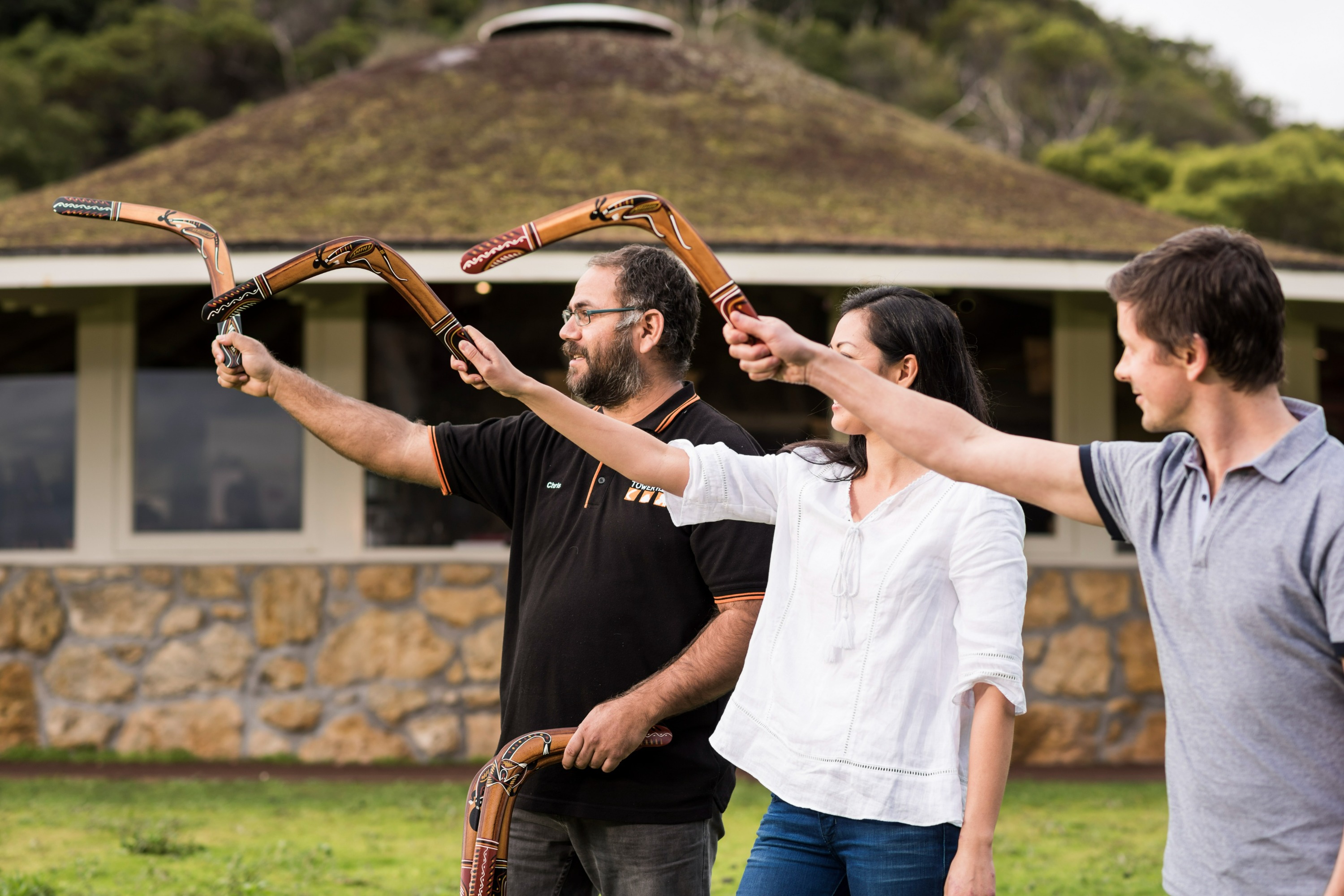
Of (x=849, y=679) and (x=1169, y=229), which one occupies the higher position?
(x=1169, y=229)

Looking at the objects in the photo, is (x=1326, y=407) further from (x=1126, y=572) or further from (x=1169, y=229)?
(x=1126, y=572)

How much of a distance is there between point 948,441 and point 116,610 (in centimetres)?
703

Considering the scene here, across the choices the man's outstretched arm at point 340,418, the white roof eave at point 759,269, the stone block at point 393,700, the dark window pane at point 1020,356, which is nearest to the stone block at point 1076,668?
the dark window pane at point 1020,356

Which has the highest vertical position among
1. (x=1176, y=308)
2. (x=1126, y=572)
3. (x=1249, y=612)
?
(x=1176, y=308)

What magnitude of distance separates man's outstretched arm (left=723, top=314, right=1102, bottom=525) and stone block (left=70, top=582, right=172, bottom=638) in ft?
22.2

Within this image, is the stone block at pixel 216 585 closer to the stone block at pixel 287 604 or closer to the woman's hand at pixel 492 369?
the stone block at pixel 287 604

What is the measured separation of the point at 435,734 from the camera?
25.3ft

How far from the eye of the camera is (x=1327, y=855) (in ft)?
5.50

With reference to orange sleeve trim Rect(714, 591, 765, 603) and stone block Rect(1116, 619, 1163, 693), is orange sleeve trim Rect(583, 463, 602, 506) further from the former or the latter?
stone block Rect(1116, 619, 1163, 693)

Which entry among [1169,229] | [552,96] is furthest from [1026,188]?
[552,96]

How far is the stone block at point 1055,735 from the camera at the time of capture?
776 centimetres

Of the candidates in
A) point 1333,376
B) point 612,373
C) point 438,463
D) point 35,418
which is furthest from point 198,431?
point 1333,376

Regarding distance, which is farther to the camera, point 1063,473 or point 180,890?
point 180,890

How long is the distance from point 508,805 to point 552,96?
8.01 m
